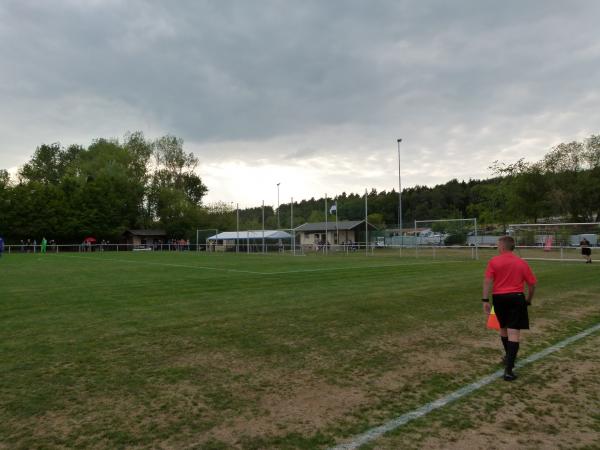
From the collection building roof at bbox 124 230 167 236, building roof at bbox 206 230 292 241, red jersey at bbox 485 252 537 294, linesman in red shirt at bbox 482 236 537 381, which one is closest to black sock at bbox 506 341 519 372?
linesman in red shirt at bbox 482 236 537 381

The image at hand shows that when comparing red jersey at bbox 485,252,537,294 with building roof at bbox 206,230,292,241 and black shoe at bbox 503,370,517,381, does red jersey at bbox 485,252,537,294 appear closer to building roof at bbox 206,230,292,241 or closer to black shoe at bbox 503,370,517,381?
black shoe at bbox 503,370,517,381

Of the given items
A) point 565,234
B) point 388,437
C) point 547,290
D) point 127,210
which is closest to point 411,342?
point 388,437

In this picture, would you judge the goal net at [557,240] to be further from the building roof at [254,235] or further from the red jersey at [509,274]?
the building roof at [254,235]

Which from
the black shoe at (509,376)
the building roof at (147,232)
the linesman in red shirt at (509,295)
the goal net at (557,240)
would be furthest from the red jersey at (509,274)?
the building roof at (147,232)

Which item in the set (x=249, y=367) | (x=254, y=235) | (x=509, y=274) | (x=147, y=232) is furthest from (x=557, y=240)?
(x=147, y=232)

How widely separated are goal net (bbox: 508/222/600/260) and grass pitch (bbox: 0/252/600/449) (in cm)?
1973

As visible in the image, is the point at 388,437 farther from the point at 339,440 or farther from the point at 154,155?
the point at 154,155

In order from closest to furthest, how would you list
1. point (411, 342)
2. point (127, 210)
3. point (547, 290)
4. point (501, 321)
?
1. point (501, 321)
2. point (411, 342)
3. point (547, 290)
4. point (127, 210)

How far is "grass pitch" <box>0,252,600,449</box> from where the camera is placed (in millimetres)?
3656

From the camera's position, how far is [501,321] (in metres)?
5.30

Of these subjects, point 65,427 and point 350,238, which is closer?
point 65,427

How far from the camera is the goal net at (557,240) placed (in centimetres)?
2795

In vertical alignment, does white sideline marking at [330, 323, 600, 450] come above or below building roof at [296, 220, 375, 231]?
below

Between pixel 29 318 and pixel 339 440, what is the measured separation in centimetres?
749
